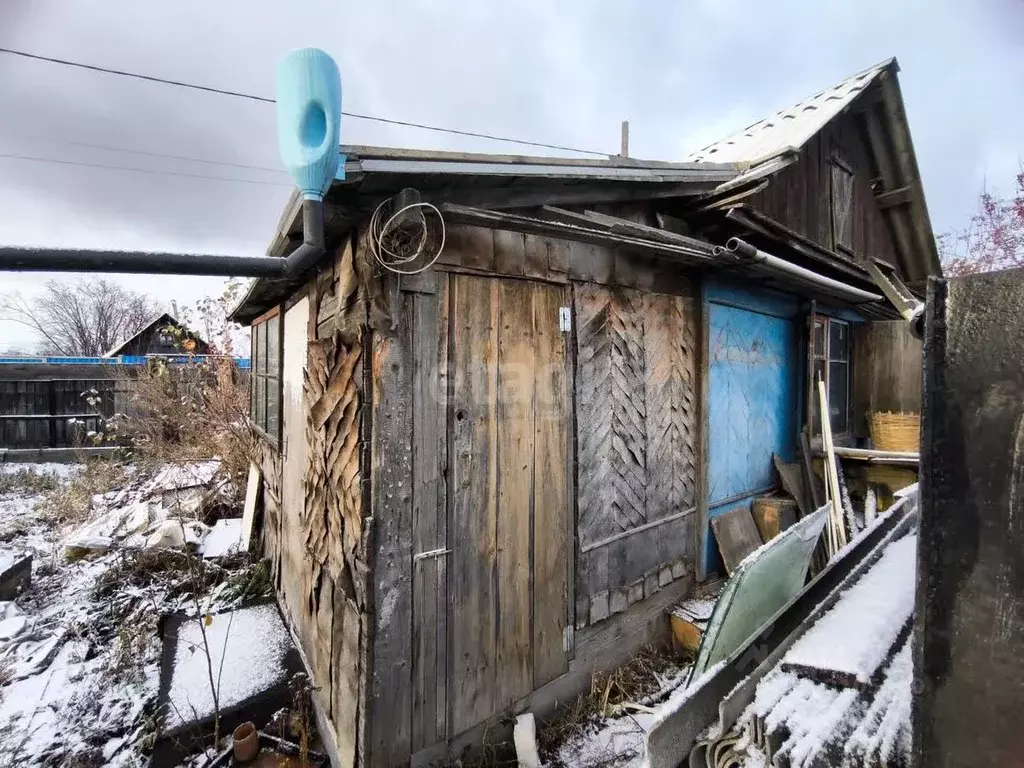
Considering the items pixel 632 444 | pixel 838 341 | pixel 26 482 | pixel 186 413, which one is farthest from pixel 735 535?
pixel 26 482

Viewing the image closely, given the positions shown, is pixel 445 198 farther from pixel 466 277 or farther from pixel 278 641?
pixel 278 641

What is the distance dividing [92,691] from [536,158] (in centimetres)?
512

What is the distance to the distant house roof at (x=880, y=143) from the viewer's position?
5.15m

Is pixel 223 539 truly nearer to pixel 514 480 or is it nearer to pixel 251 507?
pixel 251 507

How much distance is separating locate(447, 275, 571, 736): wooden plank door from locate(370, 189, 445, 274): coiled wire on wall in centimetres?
36

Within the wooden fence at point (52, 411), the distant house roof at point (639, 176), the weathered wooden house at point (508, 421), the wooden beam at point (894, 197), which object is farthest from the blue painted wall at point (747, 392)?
the wooden fence at point (52, 411)

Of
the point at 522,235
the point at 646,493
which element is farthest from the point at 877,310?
the point at 522,235

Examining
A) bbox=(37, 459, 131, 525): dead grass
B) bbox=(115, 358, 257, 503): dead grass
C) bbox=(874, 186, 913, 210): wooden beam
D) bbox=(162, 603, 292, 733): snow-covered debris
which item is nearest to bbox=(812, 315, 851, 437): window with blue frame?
bbox=(874, 186, 913, 210): wooden beam

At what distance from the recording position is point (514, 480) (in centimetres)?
305

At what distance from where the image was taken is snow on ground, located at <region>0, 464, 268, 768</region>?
3.15 m

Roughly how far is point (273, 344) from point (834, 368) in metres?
7.43

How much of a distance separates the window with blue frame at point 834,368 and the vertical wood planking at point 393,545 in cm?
538

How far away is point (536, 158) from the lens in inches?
106

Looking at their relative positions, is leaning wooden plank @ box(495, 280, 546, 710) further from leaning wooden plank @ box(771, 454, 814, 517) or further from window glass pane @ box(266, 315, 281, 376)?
leaning wooden plank @ box(771, 454, 814, 517)
